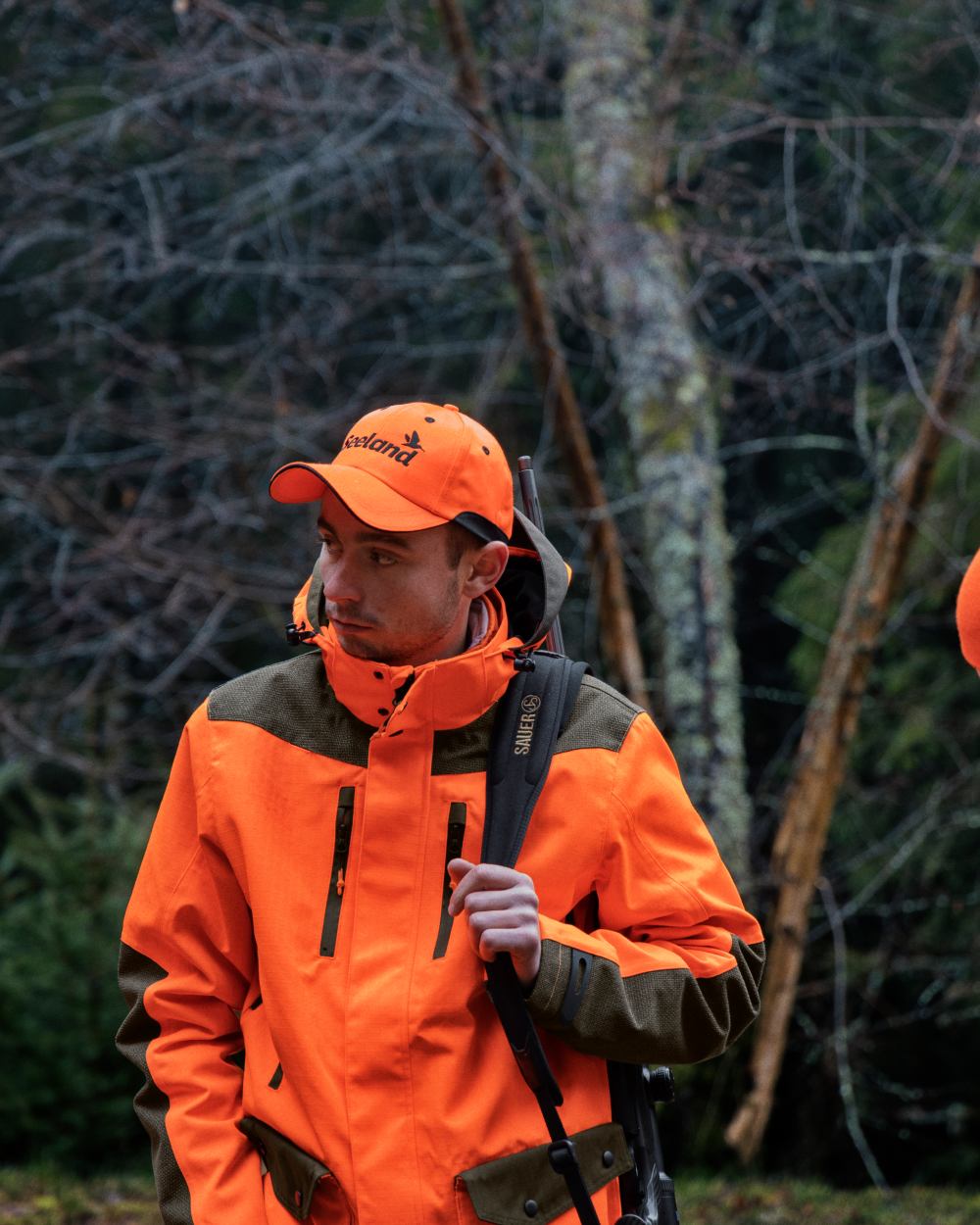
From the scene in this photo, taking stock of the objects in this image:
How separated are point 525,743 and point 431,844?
200mm

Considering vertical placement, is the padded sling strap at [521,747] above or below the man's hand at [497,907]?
above

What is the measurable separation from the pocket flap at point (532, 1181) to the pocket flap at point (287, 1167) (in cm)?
21

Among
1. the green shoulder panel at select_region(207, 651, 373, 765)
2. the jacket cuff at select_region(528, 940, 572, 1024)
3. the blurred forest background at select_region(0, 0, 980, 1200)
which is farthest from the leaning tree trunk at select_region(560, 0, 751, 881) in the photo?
the jacket cuff at select_region(528, 940, 572, 1024)

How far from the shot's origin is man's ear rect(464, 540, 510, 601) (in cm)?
226

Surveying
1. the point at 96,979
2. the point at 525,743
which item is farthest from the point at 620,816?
the point at 96,979

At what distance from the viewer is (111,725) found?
26.3ft

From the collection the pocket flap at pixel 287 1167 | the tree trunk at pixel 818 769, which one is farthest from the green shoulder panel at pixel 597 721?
the tree trunk at pixel 818 769

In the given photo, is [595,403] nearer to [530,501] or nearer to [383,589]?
[530,501]

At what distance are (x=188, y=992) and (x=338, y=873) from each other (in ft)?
1.00

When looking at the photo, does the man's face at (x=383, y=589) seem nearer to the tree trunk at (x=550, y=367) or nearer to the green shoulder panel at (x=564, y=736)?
the green shoulder panel at (x=564, y=736)

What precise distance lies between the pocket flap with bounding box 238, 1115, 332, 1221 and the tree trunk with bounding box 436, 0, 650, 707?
4.39 metres

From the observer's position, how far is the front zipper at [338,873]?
2039 millimetres

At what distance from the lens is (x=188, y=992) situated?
2131 millimetres

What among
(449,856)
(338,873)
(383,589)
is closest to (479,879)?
(449,856)
